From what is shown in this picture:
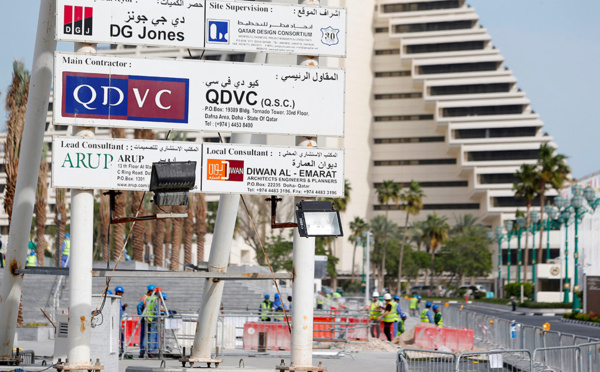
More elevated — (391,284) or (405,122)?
(405,122)

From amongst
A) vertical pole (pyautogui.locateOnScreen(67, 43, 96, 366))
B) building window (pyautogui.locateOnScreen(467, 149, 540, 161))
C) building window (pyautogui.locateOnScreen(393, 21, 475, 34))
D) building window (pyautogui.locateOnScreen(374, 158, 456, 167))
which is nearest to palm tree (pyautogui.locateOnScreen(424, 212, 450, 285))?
building window (pyautogui.locateOnScreen(467, 149, 540, 161))

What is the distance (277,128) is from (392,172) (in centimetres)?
13391

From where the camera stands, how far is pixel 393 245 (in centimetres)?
12706

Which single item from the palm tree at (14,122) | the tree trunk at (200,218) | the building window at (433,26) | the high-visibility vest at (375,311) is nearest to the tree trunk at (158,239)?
the tree trunk at (200,218)

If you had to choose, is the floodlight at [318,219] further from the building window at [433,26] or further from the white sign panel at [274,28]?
the building window at [433,26]

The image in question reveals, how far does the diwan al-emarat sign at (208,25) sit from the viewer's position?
11812mm

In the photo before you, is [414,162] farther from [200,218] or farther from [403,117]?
[200,218]

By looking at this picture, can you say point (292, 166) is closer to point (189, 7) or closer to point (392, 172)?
point (189, 7)

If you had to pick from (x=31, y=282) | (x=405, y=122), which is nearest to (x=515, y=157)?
(x=405, y=122)

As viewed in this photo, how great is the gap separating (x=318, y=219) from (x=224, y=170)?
4.91ft

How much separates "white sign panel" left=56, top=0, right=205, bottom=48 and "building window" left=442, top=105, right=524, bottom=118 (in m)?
124

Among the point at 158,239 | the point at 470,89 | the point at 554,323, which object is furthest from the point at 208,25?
Answer: the point at 470,89

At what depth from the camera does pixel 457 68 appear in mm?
137125

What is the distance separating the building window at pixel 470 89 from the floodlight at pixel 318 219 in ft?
412
